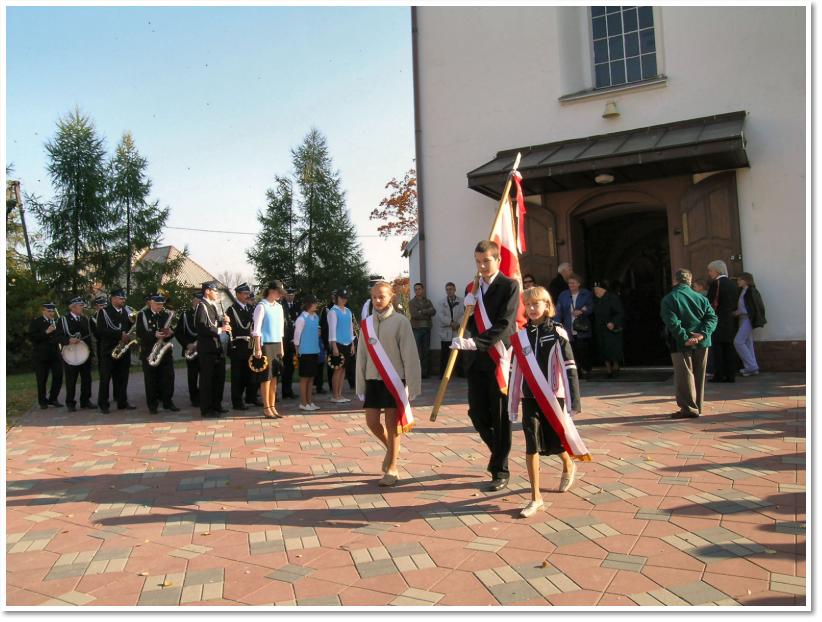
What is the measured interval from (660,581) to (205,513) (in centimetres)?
327

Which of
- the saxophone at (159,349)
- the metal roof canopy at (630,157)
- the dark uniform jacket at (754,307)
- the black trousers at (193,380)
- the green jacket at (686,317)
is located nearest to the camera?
the green jacket at (686,317)

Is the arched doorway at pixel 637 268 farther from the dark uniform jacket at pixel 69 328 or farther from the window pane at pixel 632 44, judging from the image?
the dark uniform jacket at pixel 69 328

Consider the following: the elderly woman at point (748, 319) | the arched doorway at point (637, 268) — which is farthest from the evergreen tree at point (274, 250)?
the elderly woman at point (748, 319)

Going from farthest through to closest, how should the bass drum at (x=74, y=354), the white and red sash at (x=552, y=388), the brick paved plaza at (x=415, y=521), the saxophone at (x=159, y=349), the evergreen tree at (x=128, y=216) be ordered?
the evergreen tree at (x=128, y=216) < the bass drum at (x=74, y=354) < the saxophone at (x=159, y=349) < the white and red sash at (x=552, y=388) < the brick paved plaza at (x=415, y=521)

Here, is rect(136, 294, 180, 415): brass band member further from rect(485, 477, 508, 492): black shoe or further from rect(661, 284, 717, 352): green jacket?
rect(661, 284, 717, 352): green jacket

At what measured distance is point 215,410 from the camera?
988 centimetres

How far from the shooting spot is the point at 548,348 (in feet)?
16.0

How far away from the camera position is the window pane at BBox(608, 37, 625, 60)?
43.4 feet

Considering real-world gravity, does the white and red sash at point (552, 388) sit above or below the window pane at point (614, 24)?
below

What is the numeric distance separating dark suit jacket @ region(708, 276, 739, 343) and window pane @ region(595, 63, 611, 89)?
5.22m

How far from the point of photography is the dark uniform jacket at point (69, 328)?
37.5 ft

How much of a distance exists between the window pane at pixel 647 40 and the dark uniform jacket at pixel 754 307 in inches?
209

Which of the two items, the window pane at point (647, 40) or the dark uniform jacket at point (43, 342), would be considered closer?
the dark uniform jacket at point (43, 342)

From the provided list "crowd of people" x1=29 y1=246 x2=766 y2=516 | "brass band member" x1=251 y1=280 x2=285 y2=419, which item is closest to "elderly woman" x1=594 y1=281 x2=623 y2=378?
"crowd of people" x1=29 y1=246 x2=766 y2=516
